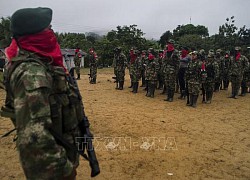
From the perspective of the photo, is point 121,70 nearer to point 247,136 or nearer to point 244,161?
point 247,136

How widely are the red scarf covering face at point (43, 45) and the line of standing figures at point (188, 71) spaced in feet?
22.5

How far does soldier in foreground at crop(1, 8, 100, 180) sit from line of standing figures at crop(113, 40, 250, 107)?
6868 millimetres

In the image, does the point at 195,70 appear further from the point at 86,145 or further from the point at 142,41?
the point at 142,41

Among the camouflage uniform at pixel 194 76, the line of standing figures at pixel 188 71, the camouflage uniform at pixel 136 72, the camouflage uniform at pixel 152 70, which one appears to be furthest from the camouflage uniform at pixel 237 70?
the camouflage uniform at pixel 136 72

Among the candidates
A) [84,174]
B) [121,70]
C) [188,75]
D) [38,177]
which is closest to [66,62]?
[38,177]

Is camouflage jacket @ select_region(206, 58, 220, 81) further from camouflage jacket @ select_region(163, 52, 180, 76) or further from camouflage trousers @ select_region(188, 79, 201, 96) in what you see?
camouflage jacket @ select_region(163, 52, 180, 76)

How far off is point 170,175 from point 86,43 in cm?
2971

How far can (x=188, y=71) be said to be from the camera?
27.3ft

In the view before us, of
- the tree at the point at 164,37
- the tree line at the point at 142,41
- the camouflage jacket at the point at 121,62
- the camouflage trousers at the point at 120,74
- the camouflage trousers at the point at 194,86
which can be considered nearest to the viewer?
the camouflage trousers at the point at 194,86

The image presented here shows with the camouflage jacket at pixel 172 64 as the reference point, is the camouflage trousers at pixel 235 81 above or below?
below

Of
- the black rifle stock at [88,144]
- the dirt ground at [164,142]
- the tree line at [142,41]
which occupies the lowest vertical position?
the dirt ground at [164,142]

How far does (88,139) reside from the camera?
2014mm

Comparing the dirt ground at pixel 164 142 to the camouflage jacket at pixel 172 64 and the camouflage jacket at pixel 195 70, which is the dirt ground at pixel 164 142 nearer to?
the camouflage jacket at pixel 195 70

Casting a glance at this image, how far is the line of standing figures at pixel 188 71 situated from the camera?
818 cm
